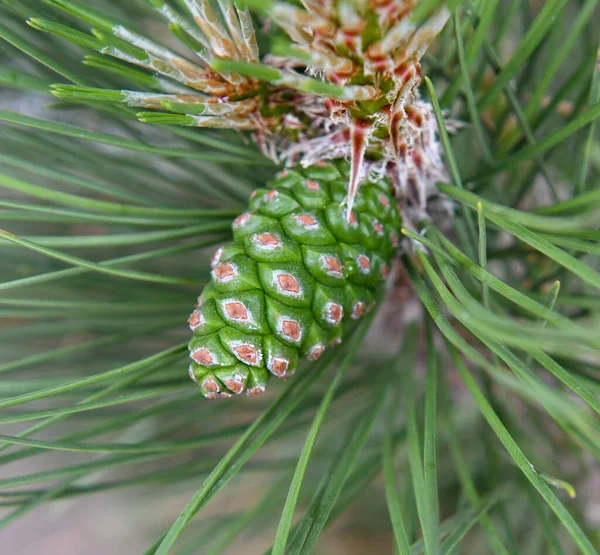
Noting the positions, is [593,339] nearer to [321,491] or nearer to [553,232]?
[553,232]

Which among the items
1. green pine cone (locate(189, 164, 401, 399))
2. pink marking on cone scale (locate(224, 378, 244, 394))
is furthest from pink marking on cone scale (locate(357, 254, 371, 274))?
pink marking on cone scale (locate(224, 378, 244, 394))

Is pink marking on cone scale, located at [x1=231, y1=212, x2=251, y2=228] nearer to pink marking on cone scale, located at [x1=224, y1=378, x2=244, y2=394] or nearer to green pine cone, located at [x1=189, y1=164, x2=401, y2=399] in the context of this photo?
green pine cone, located at [x1=189, y1=164, x2=401, y2=399]

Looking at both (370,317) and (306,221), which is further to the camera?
(370,317)

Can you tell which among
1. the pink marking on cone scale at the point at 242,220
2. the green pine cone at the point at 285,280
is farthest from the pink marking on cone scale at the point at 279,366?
the pink marking on cone scale at the point at 242,220

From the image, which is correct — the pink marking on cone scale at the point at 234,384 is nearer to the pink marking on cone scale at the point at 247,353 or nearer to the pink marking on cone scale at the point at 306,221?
the pink marking on cone scale at the point at 247,353

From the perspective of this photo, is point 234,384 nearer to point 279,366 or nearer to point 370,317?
point 279,366

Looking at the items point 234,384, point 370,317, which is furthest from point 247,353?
point 370,317

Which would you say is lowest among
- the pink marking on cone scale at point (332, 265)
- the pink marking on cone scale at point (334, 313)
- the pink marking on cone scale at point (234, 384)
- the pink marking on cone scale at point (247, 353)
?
the pink marking on cone scale at point (234, 384)
